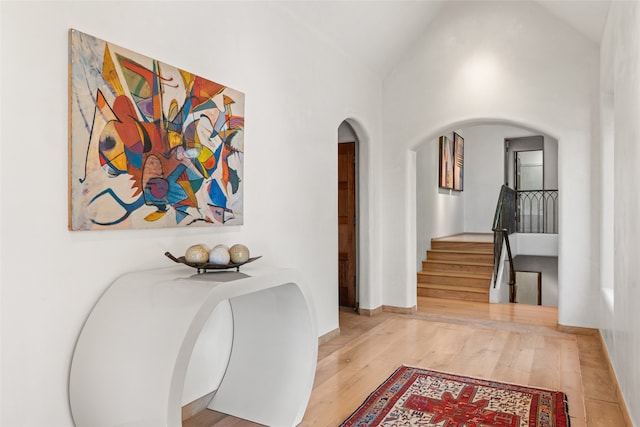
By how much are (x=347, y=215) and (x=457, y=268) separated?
255cm

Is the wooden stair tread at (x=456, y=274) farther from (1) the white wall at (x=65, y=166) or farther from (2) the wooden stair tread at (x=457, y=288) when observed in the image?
(1) the white wall at (x=65, y=166)

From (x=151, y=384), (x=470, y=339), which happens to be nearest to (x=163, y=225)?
(x=151, y=384)

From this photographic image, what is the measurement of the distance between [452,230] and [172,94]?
27.1 feet

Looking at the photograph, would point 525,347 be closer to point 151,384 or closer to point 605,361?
point 605,361

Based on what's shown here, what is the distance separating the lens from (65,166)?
2025 mm

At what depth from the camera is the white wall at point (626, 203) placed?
2.32 m

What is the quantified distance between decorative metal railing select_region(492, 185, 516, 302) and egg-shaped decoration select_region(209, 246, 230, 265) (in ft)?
18.1

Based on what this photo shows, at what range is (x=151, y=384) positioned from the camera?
1.71 metres

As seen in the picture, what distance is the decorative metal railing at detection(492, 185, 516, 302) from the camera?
7012 millimetres

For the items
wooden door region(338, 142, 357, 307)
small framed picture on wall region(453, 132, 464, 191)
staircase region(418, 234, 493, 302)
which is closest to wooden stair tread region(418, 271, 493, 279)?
staircase region(418, 234, 493, 302)

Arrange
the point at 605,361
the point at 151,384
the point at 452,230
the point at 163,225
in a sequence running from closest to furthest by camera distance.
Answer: the point at 151,384, the point at 163,225, the point at 605,361, the point at 452,230

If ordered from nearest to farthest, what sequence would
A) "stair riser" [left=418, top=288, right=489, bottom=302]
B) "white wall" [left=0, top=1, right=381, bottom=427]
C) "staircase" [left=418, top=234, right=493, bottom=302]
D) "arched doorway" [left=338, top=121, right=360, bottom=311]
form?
"white wall" [left=0, top=1, right=381, bottom=427]
"arched doorway" [left=338, top=121, right=360, bottom=311]
"stair riser" [left=418, top=288, right=489, bottom=302]
"staircase" [left=418, top=234, right=493, bottom=302]

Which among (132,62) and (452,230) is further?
(452,230)

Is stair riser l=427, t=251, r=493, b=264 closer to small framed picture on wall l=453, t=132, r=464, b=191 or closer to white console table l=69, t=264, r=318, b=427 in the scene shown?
small framed picture on wall l=453, t=132, r=464, b=191
